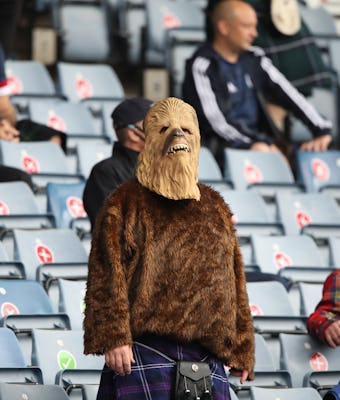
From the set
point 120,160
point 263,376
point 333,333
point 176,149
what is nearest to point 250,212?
point 120,160

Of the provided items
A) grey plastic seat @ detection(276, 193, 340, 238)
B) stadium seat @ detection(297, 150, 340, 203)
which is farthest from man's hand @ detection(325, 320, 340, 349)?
stadium seat @ detection(297, 150, 340, 203)

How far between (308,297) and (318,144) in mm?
2472

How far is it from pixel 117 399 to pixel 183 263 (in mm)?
501

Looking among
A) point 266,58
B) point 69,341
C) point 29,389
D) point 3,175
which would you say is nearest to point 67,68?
point 266,58

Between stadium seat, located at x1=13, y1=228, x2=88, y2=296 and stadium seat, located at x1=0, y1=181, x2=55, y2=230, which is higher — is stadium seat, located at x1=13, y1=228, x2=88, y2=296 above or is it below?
below

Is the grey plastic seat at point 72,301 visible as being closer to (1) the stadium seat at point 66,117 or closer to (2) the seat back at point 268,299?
(2) the seat back at point 268,299

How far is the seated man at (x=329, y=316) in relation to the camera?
6.18 meters

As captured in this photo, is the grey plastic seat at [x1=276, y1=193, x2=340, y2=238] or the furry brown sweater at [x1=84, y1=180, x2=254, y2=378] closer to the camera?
the furry brown sweater at [x1=84, y1=180, x2=254, y2=378]

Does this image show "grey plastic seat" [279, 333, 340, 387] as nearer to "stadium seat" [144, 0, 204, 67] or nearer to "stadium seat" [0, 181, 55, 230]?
"stadium seat" [0, 181, 55, 230]

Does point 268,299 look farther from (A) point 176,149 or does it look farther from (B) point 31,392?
(A) point 176,149

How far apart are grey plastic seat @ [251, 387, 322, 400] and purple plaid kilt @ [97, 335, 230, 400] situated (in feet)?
3.15

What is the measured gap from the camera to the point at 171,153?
189 inches

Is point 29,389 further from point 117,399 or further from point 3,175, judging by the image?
point 3,175

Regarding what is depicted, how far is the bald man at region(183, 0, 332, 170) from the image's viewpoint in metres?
9.01
